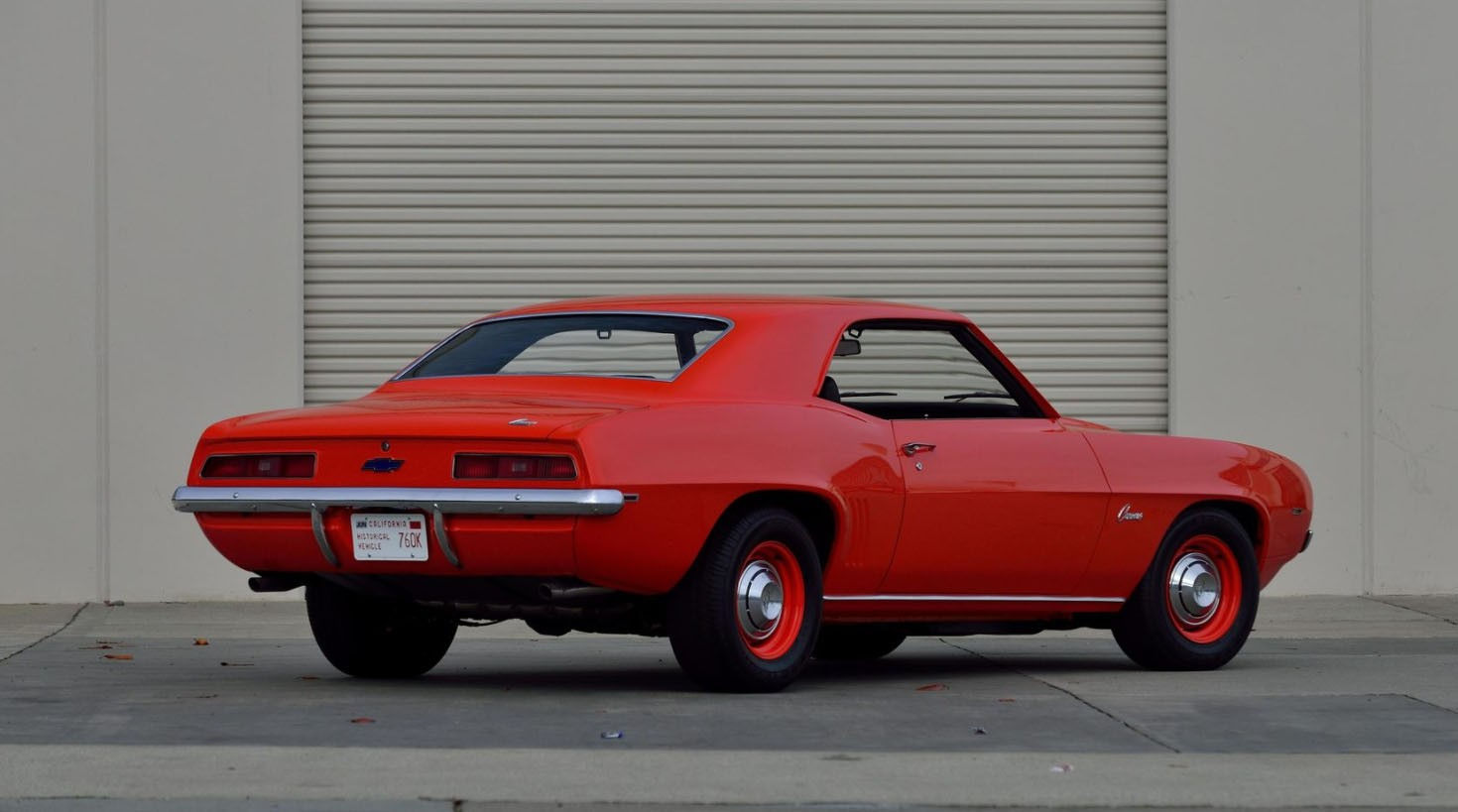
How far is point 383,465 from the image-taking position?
6812 millimetres

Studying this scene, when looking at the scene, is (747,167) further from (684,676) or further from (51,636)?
(684,676)

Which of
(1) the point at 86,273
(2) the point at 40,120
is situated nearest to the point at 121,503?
(1) the point at 86,273

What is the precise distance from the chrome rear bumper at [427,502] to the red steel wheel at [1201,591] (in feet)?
9.37

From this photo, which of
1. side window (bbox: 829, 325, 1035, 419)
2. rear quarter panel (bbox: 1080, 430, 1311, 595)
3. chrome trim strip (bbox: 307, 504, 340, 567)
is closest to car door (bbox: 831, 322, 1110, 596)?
side window (bbox: 829, 325, 1035, 419)

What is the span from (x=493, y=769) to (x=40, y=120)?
28.6 feet

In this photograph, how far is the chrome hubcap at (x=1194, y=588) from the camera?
28.1ft

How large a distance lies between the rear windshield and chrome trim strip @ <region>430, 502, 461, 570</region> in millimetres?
941

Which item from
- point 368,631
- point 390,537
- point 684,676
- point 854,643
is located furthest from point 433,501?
point 854,643

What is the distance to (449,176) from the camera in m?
13.6

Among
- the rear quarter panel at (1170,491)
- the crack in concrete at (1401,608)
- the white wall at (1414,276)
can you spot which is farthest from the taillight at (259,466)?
the white wall at (1414,276)

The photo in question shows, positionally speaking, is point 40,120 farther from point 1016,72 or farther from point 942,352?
point 942,352

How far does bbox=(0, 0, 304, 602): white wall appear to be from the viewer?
43.0 ft

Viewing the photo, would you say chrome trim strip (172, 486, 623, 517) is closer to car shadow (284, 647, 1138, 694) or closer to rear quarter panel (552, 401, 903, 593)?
rear quarter panel (552, 401, 903, 593)

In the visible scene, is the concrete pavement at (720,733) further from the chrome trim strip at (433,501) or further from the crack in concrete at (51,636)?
the chrome trim strip at (433,501)
